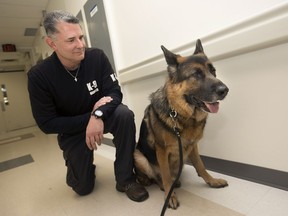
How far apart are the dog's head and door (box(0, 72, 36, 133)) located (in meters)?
8.14

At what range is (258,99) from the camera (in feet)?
4.15

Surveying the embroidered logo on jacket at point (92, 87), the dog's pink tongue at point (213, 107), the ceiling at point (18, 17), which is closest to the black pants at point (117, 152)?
the embroidered logo on jacket at point (92, 87)

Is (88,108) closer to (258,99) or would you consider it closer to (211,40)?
(211,40)

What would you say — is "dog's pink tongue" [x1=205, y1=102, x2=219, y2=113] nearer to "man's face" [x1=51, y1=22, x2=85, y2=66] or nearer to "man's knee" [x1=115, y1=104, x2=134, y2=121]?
"man's knee" [x1=115, y1=104, x2=134, y2=121]

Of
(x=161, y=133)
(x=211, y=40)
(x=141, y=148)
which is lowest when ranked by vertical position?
(x=141, y=148)

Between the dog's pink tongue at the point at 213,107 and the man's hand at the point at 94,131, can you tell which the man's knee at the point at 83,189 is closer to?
the man's hand at the point at 94,131

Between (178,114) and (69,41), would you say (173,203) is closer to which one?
(178,114)

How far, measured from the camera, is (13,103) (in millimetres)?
7883

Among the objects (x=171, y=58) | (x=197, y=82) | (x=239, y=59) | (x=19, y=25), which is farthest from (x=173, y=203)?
(x=19, y=25)

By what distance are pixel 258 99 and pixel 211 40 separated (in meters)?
0.44

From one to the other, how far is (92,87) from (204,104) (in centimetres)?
82

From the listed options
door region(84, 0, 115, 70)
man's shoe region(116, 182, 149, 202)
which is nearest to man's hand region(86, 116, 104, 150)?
man's shoe region(116, 182, 149, 202)

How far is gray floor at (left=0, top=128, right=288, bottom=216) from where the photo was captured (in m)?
Answer: 1.15

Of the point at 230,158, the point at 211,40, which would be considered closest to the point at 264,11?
the point at 211,40
